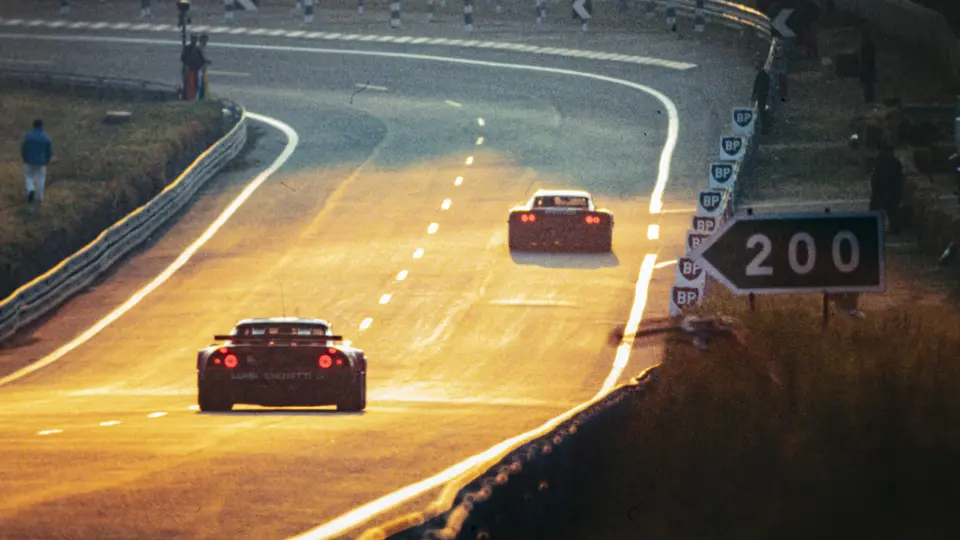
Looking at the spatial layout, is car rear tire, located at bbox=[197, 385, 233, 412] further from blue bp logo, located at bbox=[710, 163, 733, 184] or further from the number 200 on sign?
blue bp logo, located at bbox=[710, 163, 733, 184]

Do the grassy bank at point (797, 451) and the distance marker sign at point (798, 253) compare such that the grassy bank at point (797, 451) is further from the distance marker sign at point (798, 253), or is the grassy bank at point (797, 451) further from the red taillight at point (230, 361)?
the red taillight at point (230, 361)

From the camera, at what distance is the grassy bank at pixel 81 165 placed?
4006 cm

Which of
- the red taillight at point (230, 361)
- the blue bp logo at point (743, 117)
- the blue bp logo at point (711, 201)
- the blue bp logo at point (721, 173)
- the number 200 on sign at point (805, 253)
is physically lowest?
the red taillight at point (230, 361)

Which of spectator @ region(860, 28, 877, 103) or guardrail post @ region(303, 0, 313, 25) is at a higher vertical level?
guardrail post @ region(303, 0, 313, 25)

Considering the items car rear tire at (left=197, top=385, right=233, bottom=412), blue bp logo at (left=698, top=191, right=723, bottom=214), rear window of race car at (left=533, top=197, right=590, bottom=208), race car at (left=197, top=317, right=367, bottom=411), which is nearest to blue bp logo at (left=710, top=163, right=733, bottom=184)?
blue bp logo at (left=698, top=191, right=723, bottom=214)

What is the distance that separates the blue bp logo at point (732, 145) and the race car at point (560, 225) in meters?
3.46

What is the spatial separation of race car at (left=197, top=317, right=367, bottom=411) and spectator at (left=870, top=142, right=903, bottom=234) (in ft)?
56.6

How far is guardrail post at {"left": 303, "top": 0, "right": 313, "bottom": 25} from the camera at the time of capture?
245ft

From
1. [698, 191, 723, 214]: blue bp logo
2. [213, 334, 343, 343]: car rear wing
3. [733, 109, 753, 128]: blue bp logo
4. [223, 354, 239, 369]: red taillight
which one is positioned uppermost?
[733, 109, 753, 128]: blue bp logo

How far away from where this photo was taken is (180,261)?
42562mm

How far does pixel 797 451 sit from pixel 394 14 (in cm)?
6204

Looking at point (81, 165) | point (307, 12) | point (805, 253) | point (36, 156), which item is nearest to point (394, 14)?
point (307, 12)

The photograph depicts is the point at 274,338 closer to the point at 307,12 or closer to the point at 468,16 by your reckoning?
the point at 468,16

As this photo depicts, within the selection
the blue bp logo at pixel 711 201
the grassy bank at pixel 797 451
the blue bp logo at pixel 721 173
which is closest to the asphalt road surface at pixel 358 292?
the grassy bank at pixel 797 451
